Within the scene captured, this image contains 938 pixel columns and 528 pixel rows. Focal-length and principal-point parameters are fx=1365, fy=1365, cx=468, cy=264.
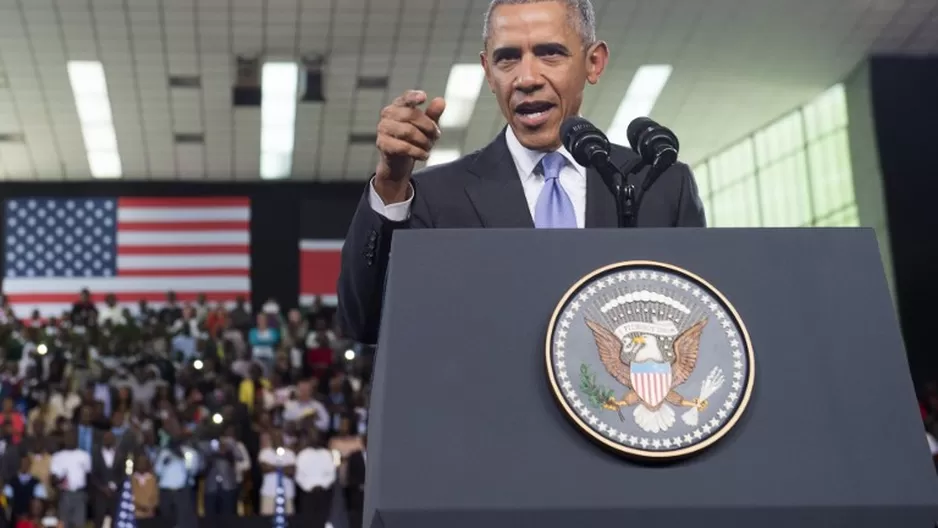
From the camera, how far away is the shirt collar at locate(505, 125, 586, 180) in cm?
242

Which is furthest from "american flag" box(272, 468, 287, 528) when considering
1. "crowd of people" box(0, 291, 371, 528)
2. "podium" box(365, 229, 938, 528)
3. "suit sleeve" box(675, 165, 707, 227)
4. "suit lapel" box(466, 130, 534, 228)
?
"podium" box(365, 229, 938, 528)

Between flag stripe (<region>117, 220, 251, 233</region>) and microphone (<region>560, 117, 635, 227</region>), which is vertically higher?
flag stripe (<region>117, 220, 251, 233</region>)

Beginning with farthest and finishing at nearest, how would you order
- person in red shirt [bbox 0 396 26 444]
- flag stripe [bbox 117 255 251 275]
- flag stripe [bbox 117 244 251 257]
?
1. flag stripe [bbox 117 244 251 257]
2. flag stripe [bbox 117 255 251 275]
3. person in red shirt [bbox 0 396 26 444]

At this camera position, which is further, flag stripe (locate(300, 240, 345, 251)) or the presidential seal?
flag stripe (locate(300, 240, 345, 251))

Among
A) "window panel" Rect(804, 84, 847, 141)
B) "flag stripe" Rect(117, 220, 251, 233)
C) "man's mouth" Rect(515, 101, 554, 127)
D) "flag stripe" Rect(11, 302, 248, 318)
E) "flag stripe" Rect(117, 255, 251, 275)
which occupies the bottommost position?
"man's mouth" Rect(515, 101, 554, 127)

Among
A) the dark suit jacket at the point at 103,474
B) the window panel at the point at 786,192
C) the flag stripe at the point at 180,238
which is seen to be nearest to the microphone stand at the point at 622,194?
the dark suit jacket at the point at 103,474

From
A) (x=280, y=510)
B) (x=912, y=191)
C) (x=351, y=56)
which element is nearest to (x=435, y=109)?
(x=280, y=510)

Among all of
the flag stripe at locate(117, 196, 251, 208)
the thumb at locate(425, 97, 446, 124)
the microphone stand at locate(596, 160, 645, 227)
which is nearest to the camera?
A: the thumb at locate(425, 97, 446, 124)

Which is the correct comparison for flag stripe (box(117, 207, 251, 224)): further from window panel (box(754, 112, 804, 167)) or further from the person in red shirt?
window panel (box(754, 112, 804, 167))

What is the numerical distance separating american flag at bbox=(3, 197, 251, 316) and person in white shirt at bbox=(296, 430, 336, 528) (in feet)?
30.4

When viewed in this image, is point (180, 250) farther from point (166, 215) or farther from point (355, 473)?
point (355, 473)

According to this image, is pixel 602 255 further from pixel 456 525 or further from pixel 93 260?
pixel 93 260

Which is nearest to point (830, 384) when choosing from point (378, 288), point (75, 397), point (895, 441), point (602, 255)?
point (895, 441)

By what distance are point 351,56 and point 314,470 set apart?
8090 mm
